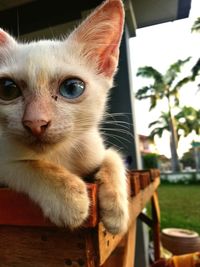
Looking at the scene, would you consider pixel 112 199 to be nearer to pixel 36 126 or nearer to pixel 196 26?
pixel 36 126

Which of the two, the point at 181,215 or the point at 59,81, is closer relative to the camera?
the point at 59,81

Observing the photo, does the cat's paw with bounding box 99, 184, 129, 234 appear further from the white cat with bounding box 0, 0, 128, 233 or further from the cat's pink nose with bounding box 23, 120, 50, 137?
the cat's pink nose with bounding box 23, 120, 50, 137

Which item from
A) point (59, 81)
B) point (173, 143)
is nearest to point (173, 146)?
point (173, 143)

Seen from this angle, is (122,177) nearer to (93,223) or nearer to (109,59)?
(93,223)

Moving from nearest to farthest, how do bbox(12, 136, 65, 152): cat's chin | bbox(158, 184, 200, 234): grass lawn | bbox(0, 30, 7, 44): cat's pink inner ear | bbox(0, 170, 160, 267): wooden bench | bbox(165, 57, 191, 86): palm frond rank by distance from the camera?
bbox(0, 170, 160, 267): wooden bench < bbox(12, 136, 65, 152): cat's chin < bbox(0, 30, 7, 44): cat's pink inner ear < bbox(158, 184, 200, 234): grass lawn < bbox(165, 57, 191, 86): palm frond

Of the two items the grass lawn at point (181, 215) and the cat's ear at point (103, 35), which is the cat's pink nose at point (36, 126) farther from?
the grass lawn at point (181, 215)

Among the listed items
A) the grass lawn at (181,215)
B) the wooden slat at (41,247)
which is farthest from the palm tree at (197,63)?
the wooden slat at (41,247)

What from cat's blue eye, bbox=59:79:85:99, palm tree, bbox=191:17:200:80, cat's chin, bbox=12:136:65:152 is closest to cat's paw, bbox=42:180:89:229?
cat's chin, bbox=12:136:65:152
